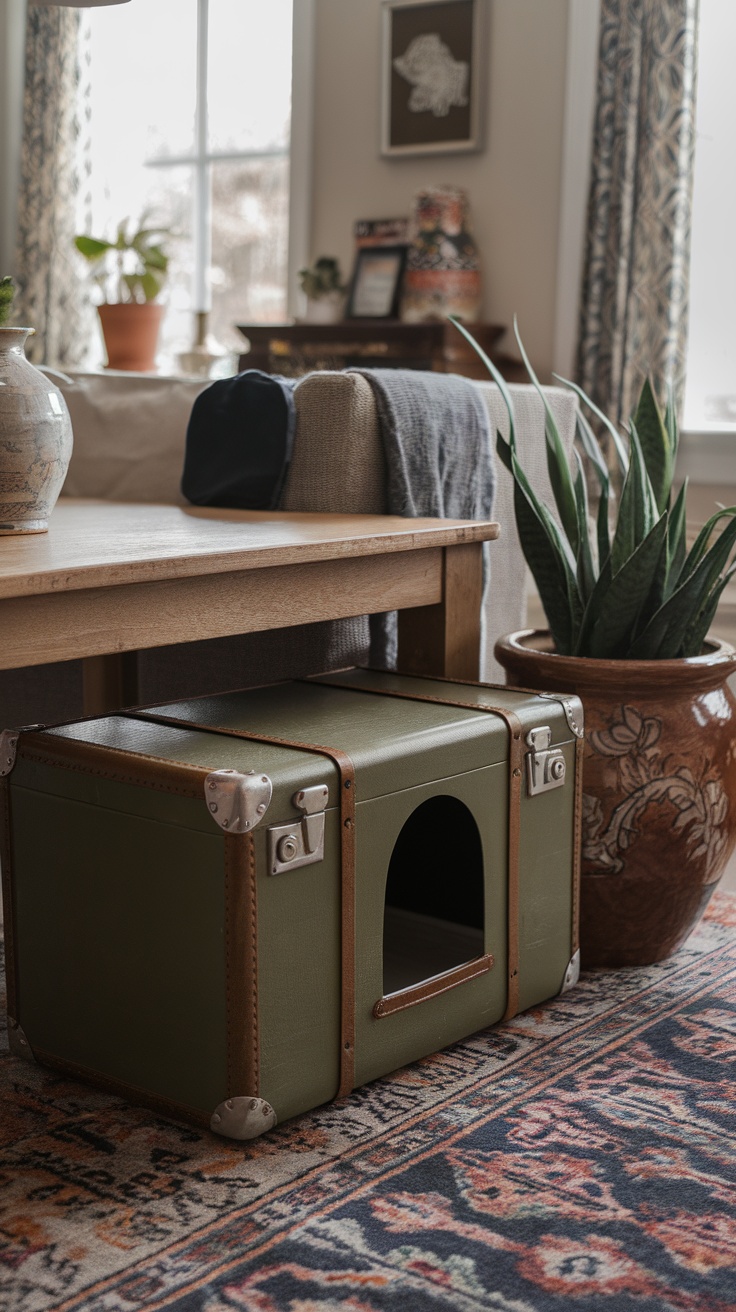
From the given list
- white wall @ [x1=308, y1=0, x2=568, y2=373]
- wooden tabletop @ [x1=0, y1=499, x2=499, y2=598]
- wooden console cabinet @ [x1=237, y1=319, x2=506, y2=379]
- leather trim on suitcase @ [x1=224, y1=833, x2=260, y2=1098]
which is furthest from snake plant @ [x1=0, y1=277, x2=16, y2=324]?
white wall @ [x1=308, y1=0, x2=568, y2=373]

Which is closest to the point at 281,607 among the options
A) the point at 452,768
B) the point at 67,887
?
the point at 452,768

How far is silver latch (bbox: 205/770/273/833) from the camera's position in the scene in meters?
1.36

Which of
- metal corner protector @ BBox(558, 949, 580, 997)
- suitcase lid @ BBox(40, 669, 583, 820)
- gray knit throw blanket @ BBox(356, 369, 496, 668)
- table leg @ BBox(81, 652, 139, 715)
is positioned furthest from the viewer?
table leg @ BBox(81, 652, 139, 715)

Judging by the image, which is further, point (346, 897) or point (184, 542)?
point (184, 542)

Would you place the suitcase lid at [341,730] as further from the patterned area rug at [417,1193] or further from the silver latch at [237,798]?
the patterned area rug at [417,1193]

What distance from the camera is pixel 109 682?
2.32 m

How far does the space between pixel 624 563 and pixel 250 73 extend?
12.8ft

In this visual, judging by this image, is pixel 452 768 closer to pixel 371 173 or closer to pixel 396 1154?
pixel 396 1154

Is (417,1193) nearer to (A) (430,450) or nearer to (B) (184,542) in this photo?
(B) (184,542)

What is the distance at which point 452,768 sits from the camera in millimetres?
1613

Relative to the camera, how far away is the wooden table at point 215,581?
139 centimetres

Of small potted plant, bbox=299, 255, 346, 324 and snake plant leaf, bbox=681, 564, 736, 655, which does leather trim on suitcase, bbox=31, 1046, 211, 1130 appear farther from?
small potted plant, bbox=299, 255, 346, 324

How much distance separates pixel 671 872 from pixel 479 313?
304 centimetres

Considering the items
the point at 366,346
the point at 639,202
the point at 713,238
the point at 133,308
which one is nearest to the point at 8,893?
the point at 366,346
